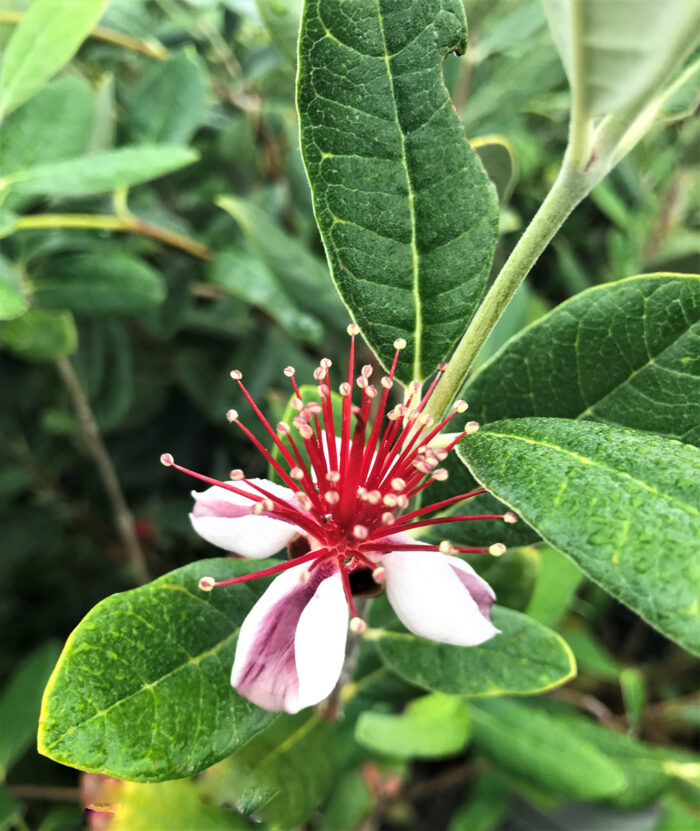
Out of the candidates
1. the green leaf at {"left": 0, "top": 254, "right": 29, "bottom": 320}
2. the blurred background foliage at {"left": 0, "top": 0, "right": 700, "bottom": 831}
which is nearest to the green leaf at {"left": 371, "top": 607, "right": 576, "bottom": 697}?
the blurred background foliage at {"left": 0, "top": 0, "right": 700, "bottom": 831}

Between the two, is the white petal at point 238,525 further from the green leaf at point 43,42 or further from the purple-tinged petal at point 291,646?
the green leaf at point 43,42

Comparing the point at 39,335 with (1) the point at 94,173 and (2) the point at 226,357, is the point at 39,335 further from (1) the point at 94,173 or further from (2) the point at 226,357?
(2) the point at 226,357

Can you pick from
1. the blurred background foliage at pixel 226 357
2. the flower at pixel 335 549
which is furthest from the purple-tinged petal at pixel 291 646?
the blurred background foliage at pixel 226 357

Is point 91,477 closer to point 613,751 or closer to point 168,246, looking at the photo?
point 168,246

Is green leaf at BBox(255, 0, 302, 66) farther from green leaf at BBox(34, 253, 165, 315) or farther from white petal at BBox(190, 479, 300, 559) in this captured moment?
white petal at BBox(190, 479, 300, 559)

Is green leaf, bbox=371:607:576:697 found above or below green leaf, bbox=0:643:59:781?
above
